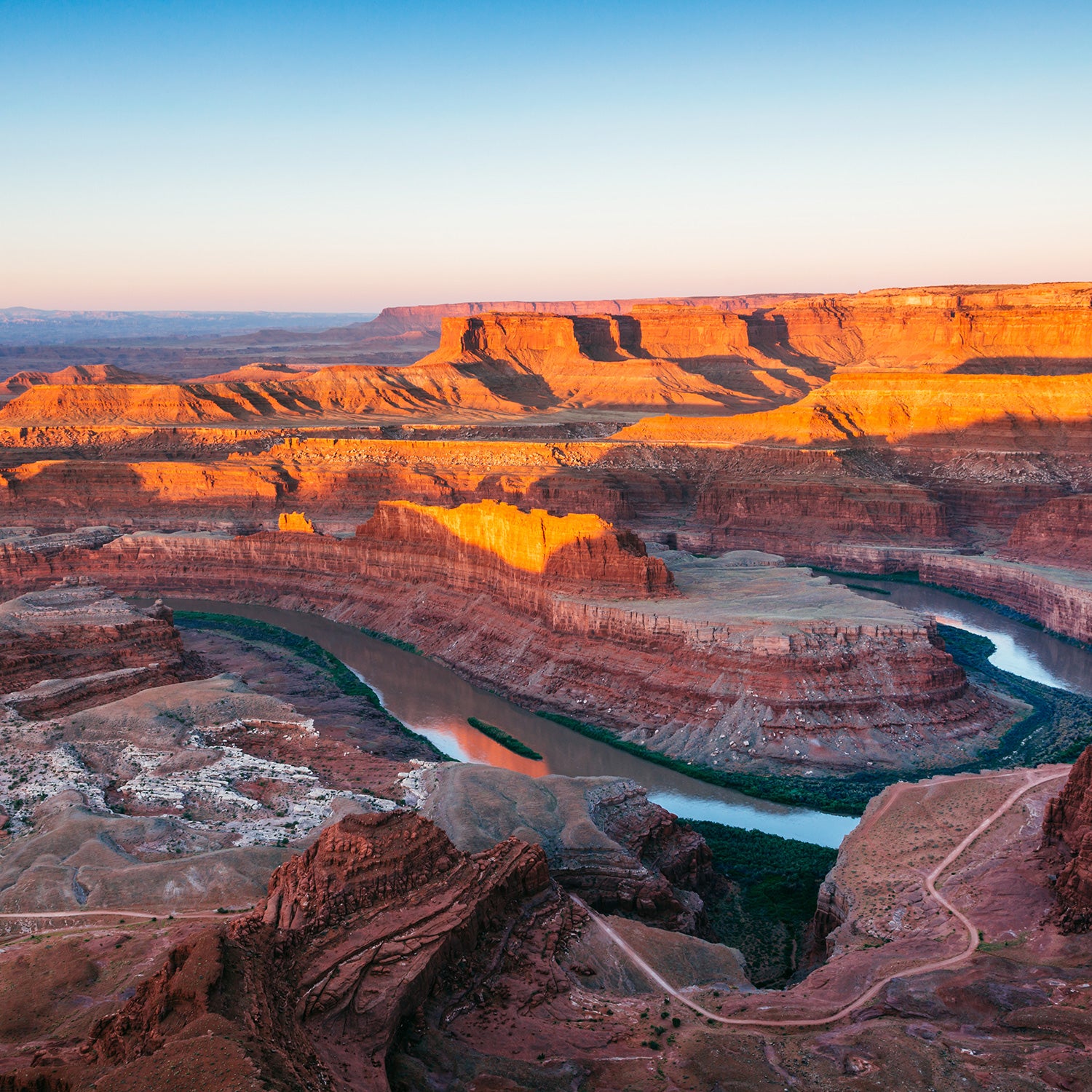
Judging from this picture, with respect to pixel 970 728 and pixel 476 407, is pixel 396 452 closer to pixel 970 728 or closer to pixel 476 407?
pixel 476 407

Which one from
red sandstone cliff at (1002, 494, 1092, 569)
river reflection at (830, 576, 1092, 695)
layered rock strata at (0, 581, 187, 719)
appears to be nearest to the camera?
layered rock strata at (0, 581, 187, 719)

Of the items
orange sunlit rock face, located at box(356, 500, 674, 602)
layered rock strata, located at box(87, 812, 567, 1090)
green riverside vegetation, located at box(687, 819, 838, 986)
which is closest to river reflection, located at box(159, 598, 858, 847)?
green riverside vegetation, located at box(687, 819, 838, 986)

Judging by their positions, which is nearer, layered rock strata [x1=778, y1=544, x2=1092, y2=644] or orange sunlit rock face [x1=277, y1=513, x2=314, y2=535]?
layered rock strata [x1=778, y1=544, x2=1092, y2=644]

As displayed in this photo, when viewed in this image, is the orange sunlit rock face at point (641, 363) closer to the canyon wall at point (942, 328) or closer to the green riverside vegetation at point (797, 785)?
the canyon wall at point (942, 328)

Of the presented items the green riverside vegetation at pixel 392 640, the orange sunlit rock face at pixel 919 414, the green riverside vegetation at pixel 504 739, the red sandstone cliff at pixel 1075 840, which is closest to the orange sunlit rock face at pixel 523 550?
the green riverside vegetation at pixel 392 640

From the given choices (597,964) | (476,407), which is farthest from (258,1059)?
(476,407)

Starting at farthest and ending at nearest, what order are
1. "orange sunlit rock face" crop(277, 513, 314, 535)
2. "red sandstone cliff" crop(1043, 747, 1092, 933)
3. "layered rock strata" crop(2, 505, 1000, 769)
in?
"orange sunlit rock face" crop(277, 513, 314, 535) < "layered rock strata" crop(2, 505, 1000, 769) < "red sandstone cliff" crop(1043, 747, 1092, 933)

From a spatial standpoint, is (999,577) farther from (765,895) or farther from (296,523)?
(296,523)

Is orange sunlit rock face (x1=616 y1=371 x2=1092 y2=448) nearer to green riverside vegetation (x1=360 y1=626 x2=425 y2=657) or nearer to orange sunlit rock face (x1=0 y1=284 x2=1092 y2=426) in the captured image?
orange sunlit rock face (x1=0 y1=284 x2=1092 y2=426)
